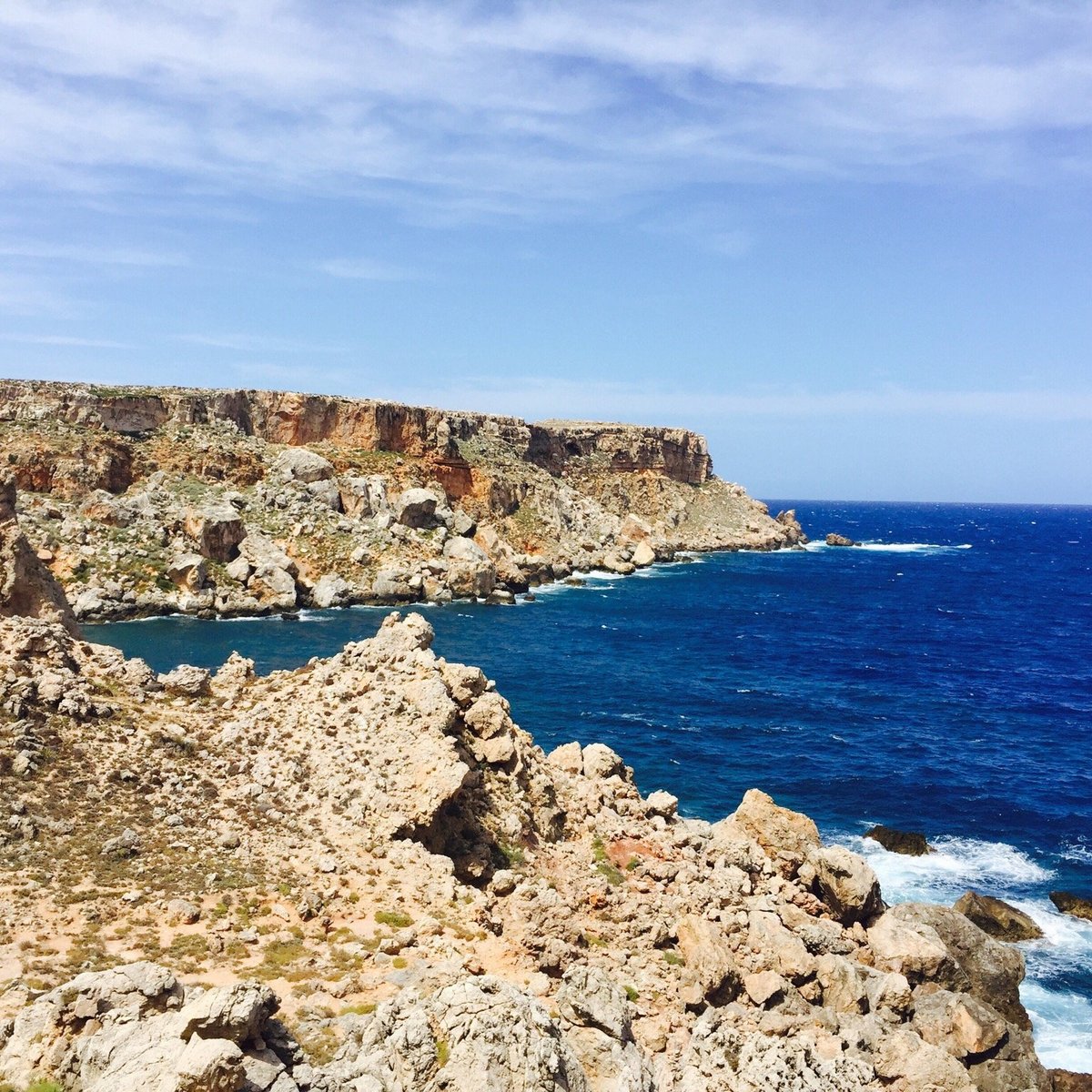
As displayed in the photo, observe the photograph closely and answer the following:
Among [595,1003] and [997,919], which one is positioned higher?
[595,1003]

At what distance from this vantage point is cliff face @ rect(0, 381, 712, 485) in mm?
97312

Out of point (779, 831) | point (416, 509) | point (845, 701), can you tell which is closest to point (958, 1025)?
point (779, 831)

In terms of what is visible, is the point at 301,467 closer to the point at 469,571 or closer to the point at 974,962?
the point at 469,571

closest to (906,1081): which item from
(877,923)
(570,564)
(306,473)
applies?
(877,923)

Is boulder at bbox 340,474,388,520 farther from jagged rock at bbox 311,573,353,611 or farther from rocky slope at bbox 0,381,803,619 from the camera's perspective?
jagged rock at bbox 311,573,353,611

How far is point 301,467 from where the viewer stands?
104750mm

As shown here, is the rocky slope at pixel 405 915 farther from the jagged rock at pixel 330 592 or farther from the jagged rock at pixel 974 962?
the jagged rock at pixel 330 592

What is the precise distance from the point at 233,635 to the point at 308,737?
50.2 meters

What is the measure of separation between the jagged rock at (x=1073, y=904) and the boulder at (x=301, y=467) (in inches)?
3469

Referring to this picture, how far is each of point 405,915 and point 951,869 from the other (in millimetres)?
27042

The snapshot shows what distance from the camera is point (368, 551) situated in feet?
317

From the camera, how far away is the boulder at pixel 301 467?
103625 mm

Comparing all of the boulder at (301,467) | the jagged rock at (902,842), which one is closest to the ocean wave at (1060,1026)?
the jagged rock at (902,842)

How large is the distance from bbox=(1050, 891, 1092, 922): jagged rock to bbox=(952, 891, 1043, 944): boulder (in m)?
2.51
